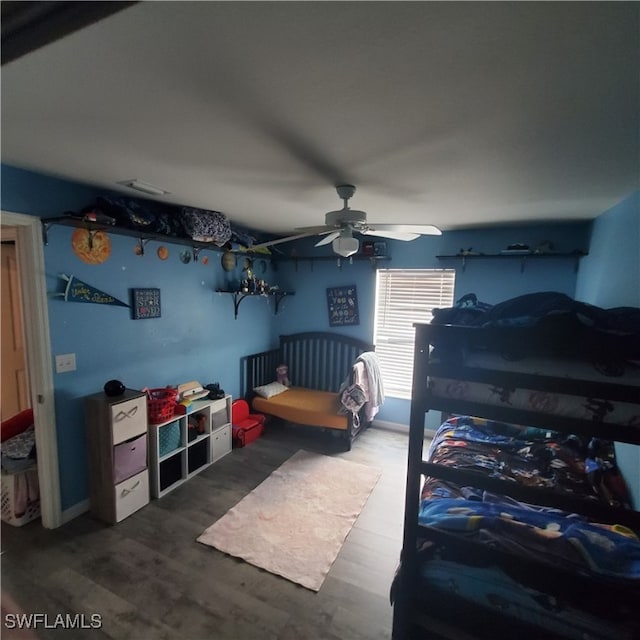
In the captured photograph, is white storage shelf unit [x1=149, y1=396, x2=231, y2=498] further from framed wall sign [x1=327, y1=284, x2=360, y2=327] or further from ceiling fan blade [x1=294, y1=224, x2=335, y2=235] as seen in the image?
ceiling fan blade [x1=294, y1=224, x2=335, y2=235]

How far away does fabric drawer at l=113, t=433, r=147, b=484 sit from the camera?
7.82 ft

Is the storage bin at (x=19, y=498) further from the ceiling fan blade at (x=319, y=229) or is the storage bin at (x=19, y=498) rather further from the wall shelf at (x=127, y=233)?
the ceiling fan blade at (x=319, y=229)

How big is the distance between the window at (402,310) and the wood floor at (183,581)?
1.68m

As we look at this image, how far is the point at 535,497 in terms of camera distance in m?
1.13

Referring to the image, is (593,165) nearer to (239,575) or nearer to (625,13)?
(625,13)

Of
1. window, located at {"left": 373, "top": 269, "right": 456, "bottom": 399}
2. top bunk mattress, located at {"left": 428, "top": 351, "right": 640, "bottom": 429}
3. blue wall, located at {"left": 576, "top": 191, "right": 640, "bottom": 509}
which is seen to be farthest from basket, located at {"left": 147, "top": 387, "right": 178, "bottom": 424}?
blue wall, located at {"left": 576, "top": 191, "right": 640, "bottom": 509}

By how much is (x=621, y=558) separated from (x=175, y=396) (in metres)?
2.93

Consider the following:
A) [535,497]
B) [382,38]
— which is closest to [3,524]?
[535,497]

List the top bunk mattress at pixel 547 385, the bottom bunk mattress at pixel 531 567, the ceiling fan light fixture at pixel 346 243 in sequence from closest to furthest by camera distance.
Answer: the top bunk mattress at pixel 547 385 < the bottom bunk mattress at pixel 531 567 < the ceiling fan light fixture at pixel 346 243

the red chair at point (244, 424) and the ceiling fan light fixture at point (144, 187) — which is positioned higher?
the ceiling fan light fixture at point (144, 187)

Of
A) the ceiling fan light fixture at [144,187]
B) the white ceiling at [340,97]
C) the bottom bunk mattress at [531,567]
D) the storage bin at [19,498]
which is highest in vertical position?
the ceiling fan light fixture at [144,187]

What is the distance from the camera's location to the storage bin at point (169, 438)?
274cm

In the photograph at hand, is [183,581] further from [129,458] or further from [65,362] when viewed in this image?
[65,362]

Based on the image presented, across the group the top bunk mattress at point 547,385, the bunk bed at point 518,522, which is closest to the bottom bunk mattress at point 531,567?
the bunk bed at point 518,522
